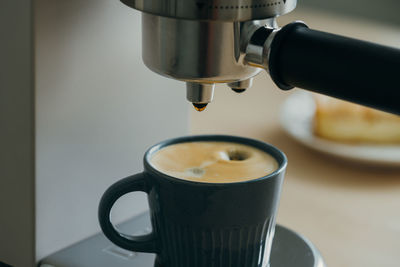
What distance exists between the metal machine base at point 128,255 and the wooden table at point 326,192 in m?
0.05

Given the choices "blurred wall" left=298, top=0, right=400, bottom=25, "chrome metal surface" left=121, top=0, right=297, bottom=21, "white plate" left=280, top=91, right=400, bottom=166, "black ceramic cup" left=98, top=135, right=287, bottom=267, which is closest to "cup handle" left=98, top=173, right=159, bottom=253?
"black ceramic cup" left=98, top=135, right=287, bottom=267

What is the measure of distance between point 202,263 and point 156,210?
44 millimetres

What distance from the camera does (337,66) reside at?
32 centimetres

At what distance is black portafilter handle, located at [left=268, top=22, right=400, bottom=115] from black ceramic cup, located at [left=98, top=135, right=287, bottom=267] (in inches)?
3.1

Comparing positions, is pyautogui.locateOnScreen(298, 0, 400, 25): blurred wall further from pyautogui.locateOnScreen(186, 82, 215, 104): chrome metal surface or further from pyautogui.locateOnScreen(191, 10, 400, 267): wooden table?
pyautogui.locateOnScreen(186, 82, 215, 104): chrome metal surface

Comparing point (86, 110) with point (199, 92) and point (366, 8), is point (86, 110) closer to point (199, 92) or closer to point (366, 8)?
point (199, 92)

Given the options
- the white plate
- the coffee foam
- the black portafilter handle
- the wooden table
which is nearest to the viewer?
the black portafilter handle

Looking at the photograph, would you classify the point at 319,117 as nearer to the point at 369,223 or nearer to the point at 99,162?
the point at 369,223

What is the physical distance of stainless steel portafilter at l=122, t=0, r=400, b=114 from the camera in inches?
12.2

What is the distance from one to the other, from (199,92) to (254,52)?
0.05 m

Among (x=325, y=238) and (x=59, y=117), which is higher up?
(x=59, y=117)

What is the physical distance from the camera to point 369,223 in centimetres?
57
